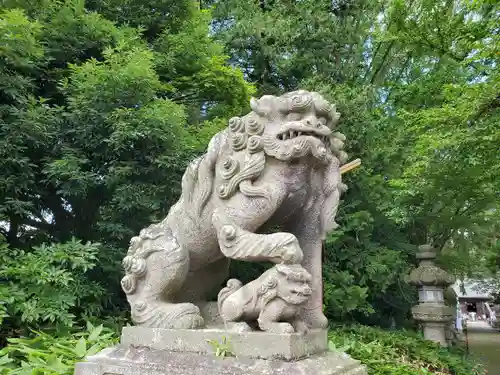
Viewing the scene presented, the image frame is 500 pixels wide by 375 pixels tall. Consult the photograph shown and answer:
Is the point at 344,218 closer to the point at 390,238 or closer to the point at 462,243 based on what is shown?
the point at 390,238

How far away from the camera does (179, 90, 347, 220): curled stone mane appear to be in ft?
7.39

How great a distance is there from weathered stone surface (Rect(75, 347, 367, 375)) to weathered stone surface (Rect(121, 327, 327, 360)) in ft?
0.10

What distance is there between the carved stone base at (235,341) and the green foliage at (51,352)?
2.74ft

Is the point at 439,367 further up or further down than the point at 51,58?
further down

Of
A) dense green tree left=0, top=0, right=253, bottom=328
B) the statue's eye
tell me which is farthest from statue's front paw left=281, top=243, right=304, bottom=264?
dense green tree left=0, top=0, right=253, bottom=328

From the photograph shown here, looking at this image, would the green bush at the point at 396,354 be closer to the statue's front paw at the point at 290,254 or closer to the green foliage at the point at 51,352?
the green foliage at the point at 51,352

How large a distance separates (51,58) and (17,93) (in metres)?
0.70


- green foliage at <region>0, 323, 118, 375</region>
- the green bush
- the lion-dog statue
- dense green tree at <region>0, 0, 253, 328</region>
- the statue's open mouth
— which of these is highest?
dense green tree at <region>0, 0, 253, 328</region>

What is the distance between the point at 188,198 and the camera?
99.0 inches

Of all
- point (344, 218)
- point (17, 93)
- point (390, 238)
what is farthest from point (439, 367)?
point (17, 93)

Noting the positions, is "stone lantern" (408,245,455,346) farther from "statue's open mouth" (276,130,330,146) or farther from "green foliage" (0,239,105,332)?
"statue's open mouth" (276,130,330,146)

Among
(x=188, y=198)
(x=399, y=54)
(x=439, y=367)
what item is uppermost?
(x=399, y=54)

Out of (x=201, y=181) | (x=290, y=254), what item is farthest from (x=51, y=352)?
(x=290, y=254)

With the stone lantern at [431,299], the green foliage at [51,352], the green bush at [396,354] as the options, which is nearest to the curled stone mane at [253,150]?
the green foliage at [51,352]
